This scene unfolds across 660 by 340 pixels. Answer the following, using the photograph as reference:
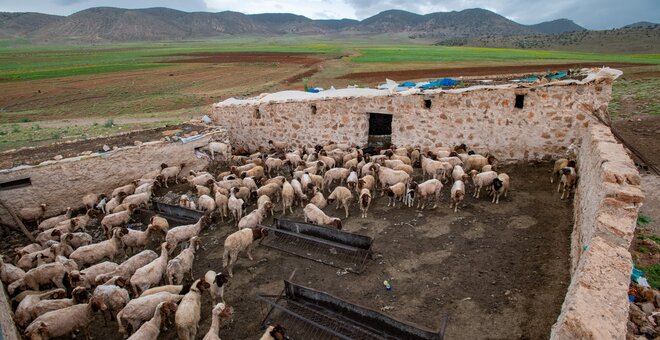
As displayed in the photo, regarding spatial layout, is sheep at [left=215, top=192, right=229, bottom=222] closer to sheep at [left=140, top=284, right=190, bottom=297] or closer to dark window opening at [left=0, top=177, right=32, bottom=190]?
sheep at [left=140, top=284, right=190, bottom=297]

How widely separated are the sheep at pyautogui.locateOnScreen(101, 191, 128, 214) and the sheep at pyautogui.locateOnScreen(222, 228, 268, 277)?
5.24 meters

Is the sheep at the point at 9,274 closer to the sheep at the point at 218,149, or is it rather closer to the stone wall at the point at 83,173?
the stone wall at the point at 83,173

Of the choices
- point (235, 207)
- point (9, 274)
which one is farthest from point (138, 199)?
point (9, 274)

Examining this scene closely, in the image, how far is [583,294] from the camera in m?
4.83

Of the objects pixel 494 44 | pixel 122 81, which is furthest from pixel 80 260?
pixel 494 44

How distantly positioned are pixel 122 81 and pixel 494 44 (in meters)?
95.0

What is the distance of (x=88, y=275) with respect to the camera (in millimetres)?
8625

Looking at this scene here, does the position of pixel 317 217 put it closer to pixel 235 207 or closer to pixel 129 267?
pixel 235 207

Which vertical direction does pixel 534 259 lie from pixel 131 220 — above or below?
above

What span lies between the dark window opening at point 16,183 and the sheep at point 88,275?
592 cm

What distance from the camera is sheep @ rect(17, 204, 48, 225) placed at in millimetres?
12086

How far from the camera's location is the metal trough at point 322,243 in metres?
8.91

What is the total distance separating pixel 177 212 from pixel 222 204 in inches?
57.5

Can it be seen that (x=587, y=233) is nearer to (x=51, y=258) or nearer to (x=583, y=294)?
(x=583, y=294)
